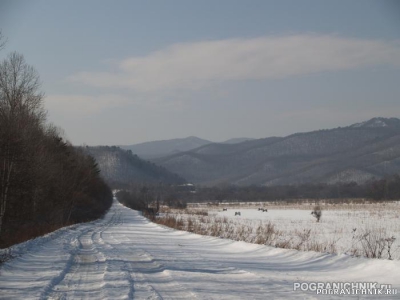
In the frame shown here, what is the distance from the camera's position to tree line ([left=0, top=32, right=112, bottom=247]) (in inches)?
934

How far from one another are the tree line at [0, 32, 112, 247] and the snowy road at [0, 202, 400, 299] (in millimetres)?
8304

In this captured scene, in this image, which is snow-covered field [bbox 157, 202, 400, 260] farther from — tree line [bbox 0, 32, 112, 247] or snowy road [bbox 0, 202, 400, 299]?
tree line [bbox 0, 32, 112, 247]

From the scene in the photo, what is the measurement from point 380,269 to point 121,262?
276 inches

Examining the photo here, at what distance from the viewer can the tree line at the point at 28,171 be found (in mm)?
23734

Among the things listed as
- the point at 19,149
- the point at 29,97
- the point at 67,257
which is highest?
the point at 29,97

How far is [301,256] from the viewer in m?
14.4

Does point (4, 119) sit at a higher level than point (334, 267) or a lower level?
higher

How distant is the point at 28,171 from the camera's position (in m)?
25.0

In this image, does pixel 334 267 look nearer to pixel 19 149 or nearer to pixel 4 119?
pixel 19 149

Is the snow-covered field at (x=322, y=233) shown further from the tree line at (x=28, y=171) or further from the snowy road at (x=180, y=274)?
the tree line at (x=28, y=171)

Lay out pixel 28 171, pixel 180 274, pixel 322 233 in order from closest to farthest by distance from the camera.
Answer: pixel 180 274 → pixel 28 171 → pixel 322 233

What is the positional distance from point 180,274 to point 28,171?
53.6ft

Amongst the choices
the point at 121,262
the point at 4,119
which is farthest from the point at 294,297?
the point at 4,119

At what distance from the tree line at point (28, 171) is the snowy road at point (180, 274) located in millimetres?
8304
